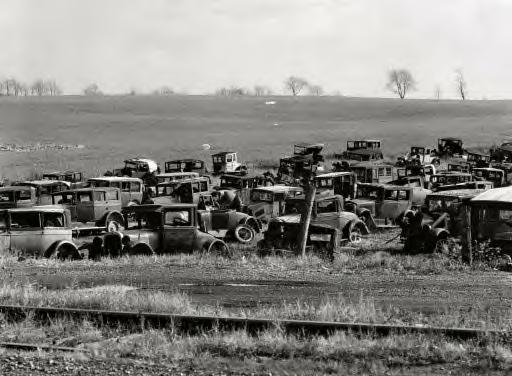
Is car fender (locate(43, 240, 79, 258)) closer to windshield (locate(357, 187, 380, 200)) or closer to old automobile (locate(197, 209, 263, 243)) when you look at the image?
old automobile (locate(197, 209, 263, 243))

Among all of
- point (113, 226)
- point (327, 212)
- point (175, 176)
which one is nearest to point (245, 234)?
point (327, 212)

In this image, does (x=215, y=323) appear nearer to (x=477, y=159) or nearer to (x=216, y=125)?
(x=477, y=159)

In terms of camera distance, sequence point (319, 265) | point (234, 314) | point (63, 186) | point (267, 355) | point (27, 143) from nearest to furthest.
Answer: point (267, 355)
point (234, 314)
point (319, 265)
point (63, 186)
point (27, 143)

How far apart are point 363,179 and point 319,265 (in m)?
18.6

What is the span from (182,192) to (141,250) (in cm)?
968

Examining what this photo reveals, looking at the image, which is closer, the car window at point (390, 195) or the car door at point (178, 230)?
the car door at point (178, 230)

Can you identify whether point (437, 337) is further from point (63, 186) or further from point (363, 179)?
point (363, 179)

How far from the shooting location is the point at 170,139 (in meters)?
70.7

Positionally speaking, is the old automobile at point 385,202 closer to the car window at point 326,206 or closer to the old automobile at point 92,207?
the car window at point 326,206

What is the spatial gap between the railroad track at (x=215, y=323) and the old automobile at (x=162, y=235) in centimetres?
642

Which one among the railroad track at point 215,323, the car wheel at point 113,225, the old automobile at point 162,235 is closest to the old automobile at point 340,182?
the car wheel at point 113,225

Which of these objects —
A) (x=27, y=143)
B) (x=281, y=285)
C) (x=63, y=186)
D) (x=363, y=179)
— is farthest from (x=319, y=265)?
(x=27, y=143)

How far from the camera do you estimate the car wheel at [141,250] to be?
55.6 feet

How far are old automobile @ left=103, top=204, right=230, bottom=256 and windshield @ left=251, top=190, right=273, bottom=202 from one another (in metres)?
7.03
